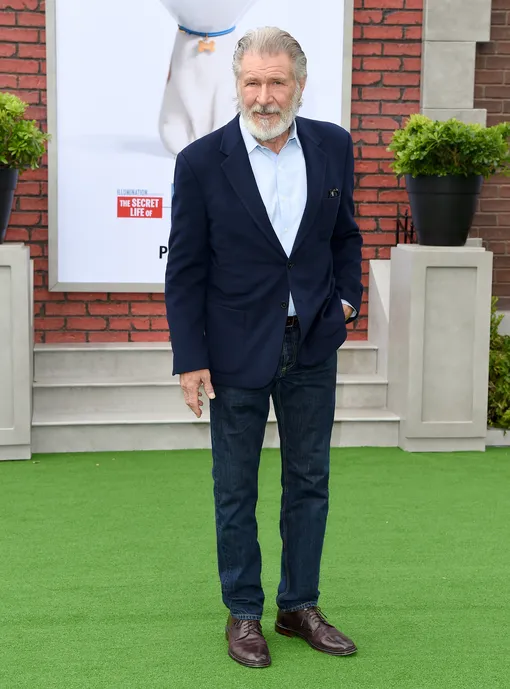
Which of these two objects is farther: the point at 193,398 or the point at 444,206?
the point at 444,206

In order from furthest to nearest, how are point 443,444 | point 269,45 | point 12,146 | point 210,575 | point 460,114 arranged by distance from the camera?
point 460,114 → point 443,444 → point 12,146 → point 210,575 → point 269,45

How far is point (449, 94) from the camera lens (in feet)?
23.9

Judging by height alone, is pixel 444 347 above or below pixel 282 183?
below

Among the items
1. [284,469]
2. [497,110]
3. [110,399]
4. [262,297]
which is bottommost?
[110,399]

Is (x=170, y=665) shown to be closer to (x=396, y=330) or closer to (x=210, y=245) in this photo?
(x=210, y=245)

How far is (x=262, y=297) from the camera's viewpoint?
10.7 ft

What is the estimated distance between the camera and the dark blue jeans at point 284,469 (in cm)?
334

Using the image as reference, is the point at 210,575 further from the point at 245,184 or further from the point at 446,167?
the point at 446,167

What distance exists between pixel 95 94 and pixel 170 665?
4.65 metres

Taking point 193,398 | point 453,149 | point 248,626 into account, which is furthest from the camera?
point 453,149

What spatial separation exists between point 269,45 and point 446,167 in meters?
3.47

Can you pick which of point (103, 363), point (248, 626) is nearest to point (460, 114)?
point (103, 363)

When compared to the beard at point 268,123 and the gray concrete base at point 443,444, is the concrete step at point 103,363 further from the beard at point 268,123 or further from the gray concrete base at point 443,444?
the beard at point 268,123

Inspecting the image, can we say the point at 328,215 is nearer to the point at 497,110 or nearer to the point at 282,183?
the point at 282,183
